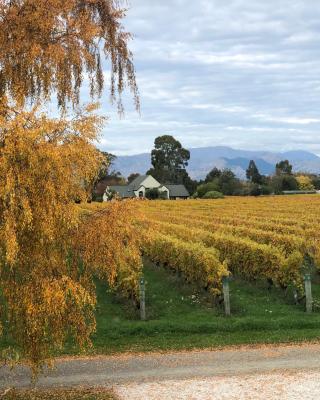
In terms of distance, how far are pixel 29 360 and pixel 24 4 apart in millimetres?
5733

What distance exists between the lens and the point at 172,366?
34.6ft

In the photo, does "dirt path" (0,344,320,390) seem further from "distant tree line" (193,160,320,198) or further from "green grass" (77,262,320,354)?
"distant tree line" (193,160,320,198)

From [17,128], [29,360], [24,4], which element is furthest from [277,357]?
[24,4]

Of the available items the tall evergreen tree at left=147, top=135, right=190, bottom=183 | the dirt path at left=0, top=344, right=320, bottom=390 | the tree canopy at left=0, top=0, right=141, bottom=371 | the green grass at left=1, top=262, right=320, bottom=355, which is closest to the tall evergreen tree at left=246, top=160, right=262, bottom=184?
the tall evergreen tree at left=147, top=135, right=190, bottom=183

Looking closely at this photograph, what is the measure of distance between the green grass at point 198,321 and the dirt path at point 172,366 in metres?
0.76

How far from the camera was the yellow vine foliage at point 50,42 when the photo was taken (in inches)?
347

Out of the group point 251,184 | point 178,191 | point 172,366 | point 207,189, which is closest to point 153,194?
point 207,189

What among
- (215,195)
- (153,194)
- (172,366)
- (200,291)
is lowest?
(172,366)

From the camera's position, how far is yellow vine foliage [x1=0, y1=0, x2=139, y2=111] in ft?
28.9

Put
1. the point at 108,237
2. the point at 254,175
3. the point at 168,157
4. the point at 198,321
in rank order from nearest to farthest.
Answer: the point at 108,237 < the point at 198,321 < the point at 254,175 < the point at 168,157

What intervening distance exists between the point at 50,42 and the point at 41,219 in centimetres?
352

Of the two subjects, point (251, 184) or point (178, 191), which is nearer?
point (251, 184)

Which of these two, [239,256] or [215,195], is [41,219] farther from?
[215,195]

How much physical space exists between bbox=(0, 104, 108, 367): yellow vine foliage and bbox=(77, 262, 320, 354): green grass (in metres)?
4.60
